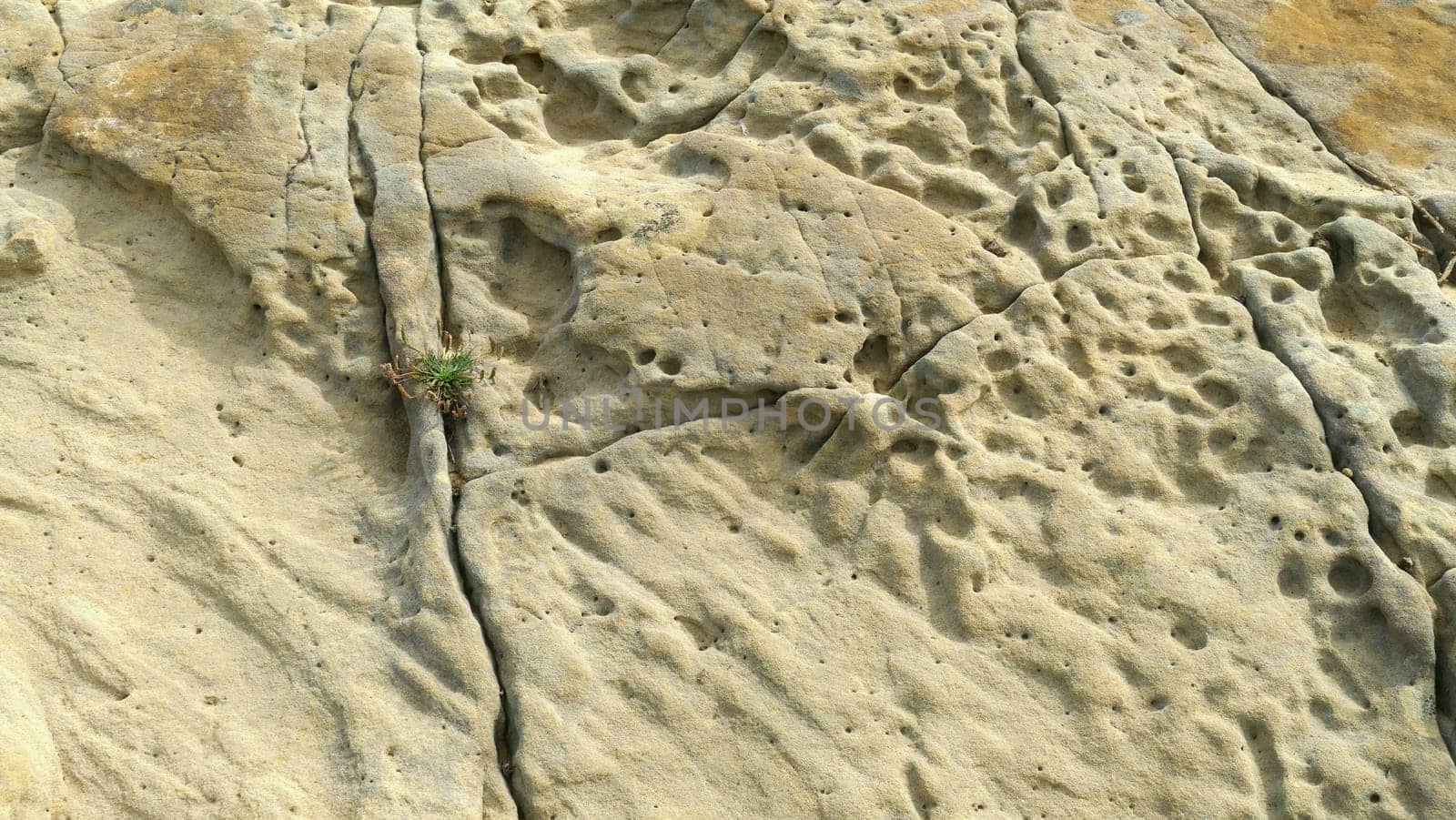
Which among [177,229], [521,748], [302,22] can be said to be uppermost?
[302,22]

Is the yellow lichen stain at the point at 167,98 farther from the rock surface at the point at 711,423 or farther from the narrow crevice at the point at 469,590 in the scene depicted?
the narrow crevice at the point at 469,590

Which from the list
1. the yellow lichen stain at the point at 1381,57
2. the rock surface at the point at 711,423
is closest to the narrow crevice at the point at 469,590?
the rock surface at the point at 711,423

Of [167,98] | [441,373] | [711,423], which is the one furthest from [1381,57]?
[167,98]

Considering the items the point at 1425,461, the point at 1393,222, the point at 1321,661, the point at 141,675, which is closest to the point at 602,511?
the point at 141,675

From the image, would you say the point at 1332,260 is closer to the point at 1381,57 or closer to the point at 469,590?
the point at 1381,57

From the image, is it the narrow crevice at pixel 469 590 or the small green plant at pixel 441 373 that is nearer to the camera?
the narrow crevice at pixel 469 590

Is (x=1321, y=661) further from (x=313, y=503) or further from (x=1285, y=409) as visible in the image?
(x=313, y=503)
